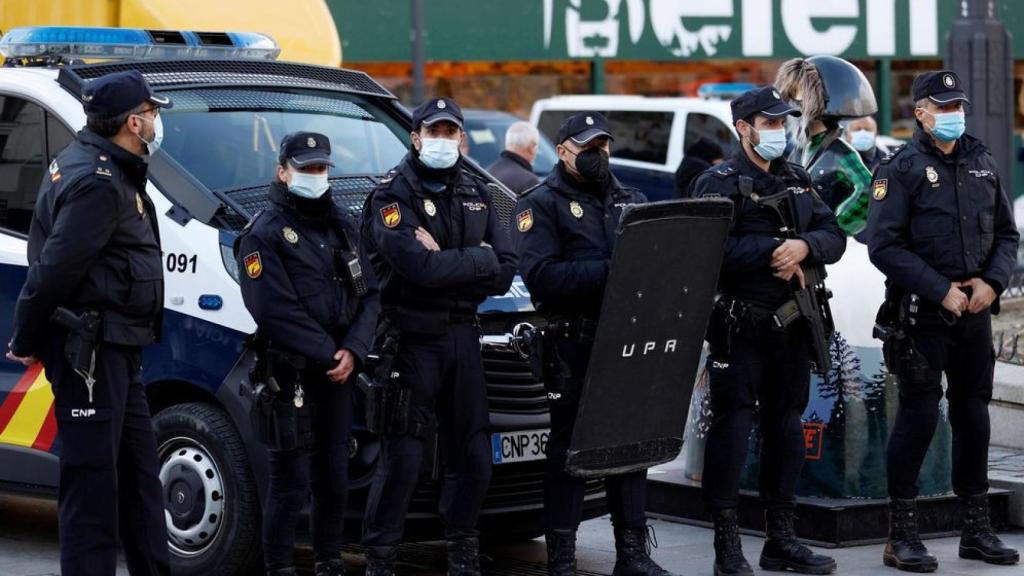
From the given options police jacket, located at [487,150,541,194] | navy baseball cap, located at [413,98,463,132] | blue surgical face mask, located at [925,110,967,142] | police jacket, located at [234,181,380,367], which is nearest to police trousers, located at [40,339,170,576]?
police jacket, located at [234,181,380,367]

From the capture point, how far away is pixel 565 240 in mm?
6934

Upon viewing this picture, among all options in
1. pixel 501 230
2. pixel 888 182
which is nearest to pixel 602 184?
pixel 501 230

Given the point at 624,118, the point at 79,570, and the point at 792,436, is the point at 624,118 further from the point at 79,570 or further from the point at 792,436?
the point at 79,570

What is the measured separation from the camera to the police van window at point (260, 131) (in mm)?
7426

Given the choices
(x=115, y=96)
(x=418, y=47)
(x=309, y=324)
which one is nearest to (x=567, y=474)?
(x=309, y=324)

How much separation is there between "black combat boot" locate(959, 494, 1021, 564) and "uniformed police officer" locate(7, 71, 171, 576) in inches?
129

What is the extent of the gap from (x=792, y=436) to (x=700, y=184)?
1031mm

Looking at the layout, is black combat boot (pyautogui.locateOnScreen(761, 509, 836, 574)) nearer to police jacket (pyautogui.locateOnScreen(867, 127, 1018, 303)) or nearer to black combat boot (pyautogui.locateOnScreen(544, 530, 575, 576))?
black combat boot (pyautogui.locateOnScreen(544, 530, 575, 576))

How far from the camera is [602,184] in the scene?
23.0 feet

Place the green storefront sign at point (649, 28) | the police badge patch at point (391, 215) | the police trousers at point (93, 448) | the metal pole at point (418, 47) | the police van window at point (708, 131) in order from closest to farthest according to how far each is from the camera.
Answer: the police trousers at point (93, 448) → the police badge patch at point (391, 215) → the police van window at point (708, 131) → the metal pole at point (418, 47) → the green storefront sign at point (649, 28)

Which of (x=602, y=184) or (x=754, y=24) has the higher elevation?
(x=754, y=24)

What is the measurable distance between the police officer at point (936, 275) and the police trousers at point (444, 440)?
5.66ft

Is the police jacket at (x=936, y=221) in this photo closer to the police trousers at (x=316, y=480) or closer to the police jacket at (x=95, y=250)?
the police trousers at (x=316, y=480)

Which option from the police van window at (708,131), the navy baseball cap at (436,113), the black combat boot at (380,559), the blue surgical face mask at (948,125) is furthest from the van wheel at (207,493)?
the police van window at (708,131)
